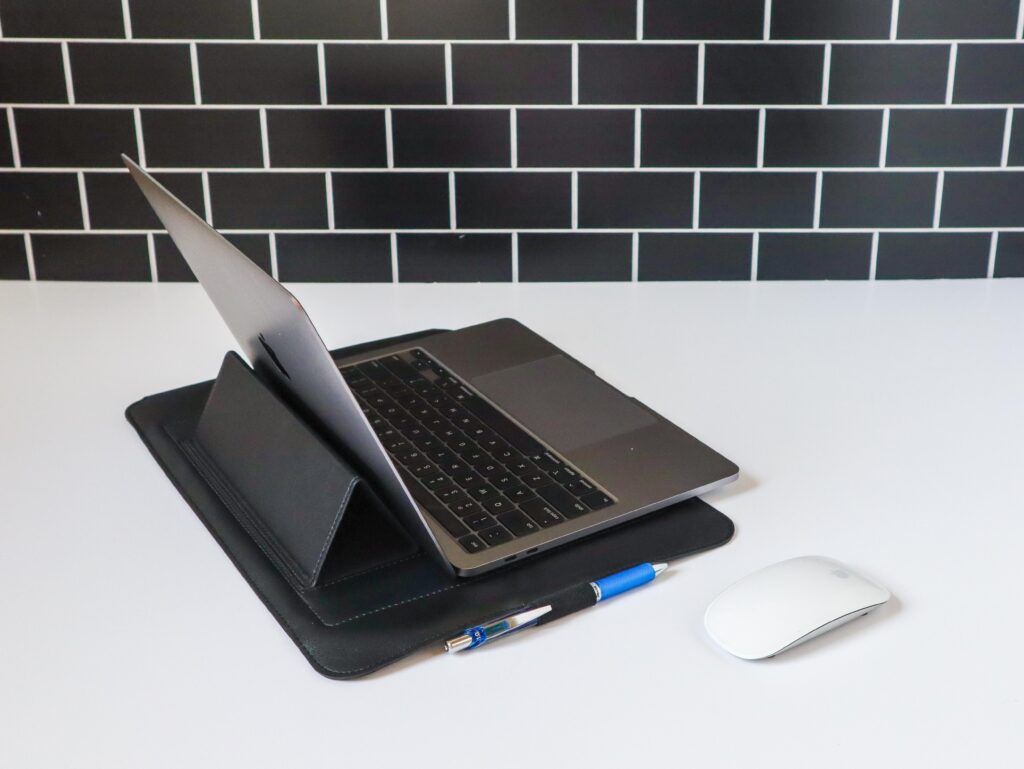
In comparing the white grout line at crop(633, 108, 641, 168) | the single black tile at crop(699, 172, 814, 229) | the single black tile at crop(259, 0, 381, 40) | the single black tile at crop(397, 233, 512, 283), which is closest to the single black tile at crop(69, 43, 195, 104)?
the single black tile at crop(259, 0, 381, 40)

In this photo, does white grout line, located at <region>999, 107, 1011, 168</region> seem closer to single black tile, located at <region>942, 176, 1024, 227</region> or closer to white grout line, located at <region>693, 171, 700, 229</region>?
single black tile, located at <region>942, 176, 1024, 227</region>

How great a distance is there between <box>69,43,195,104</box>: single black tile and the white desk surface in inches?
10.4

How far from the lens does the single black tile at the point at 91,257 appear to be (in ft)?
4.87

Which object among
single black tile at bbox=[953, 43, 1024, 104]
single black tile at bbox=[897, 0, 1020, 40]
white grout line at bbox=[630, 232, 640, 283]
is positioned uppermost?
single black tile at bbox=[897, 0, 1020, 40]

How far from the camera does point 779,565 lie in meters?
0.86

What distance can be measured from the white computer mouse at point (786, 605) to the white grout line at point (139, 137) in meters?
0.92

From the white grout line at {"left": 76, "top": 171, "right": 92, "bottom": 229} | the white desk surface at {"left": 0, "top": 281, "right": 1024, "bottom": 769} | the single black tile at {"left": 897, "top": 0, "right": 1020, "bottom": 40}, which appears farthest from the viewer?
the white grout line at {"left": 76, "top": 171, "right": 92, "bottom": 229}

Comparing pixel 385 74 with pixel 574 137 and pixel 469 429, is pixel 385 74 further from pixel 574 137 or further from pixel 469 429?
pixel 469 429

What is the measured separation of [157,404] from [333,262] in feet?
1.30

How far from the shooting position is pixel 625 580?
88 cm

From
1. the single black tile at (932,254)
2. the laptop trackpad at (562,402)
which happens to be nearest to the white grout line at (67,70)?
the laptop trackpad at (562,402)

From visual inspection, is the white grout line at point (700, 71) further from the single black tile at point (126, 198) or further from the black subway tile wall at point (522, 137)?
the single black tile at point (126, 198)

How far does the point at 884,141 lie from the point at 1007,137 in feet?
0.46

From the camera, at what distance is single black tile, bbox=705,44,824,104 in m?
1.38
